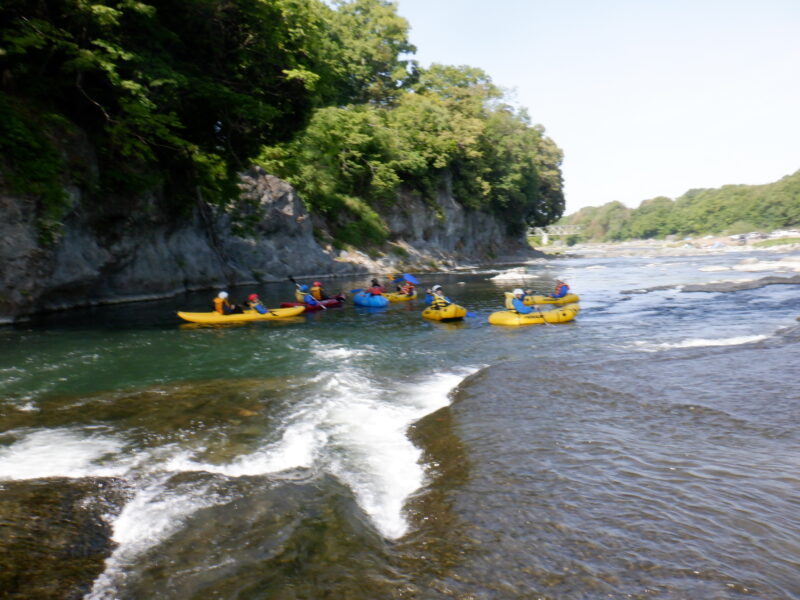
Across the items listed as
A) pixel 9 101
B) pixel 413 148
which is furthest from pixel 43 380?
pixel 413 148

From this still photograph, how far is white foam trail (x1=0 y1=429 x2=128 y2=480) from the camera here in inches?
192

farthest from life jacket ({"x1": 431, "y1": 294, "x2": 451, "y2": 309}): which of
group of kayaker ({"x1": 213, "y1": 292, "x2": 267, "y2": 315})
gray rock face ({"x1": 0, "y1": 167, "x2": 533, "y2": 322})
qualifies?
gray rock face ({"x1": 0, "y1": 167, "x2": 533, "y2": 322})

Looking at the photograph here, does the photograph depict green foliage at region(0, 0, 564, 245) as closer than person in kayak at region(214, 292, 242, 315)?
Yes

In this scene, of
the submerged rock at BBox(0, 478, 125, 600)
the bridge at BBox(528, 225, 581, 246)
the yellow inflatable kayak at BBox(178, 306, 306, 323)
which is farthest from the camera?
the bridge at BBox(528, 225, 581, 246)

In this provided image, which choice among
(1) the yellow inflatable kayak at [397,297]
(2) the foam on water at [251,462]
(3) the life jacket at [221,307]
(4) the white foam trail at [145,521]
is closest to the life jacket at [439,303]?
(1) the yellow inflatable kayak at [397,297]

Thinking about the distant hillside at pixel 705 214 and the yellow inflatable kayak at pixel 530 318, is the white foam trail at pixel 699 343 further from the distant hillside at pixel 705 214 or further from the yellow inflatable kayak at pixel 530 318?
the distant hillside at pixel 705 214

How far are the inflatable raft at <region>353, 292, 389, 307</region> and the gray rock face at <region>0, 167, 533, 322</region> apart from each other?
760 centimetres

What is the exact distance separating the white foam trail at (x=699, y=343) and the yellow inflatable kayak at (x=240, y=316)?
9.61 metres

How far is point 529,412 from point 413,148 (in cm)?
3811

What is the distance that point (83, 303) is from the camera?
16.7 metres

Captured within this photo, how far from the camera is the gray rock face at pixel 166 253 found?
13281mm

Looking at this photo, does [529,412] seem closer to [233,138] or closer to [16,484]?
[16,484]

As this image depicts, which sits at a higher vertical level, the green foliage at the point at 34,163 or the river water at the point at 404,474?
the green foliage at the point at 34,163

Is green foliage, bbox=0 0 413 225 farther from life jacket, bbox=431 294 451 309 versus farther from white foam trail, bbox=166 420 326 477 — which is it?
white foam trail, bbox=166 420 326 477
